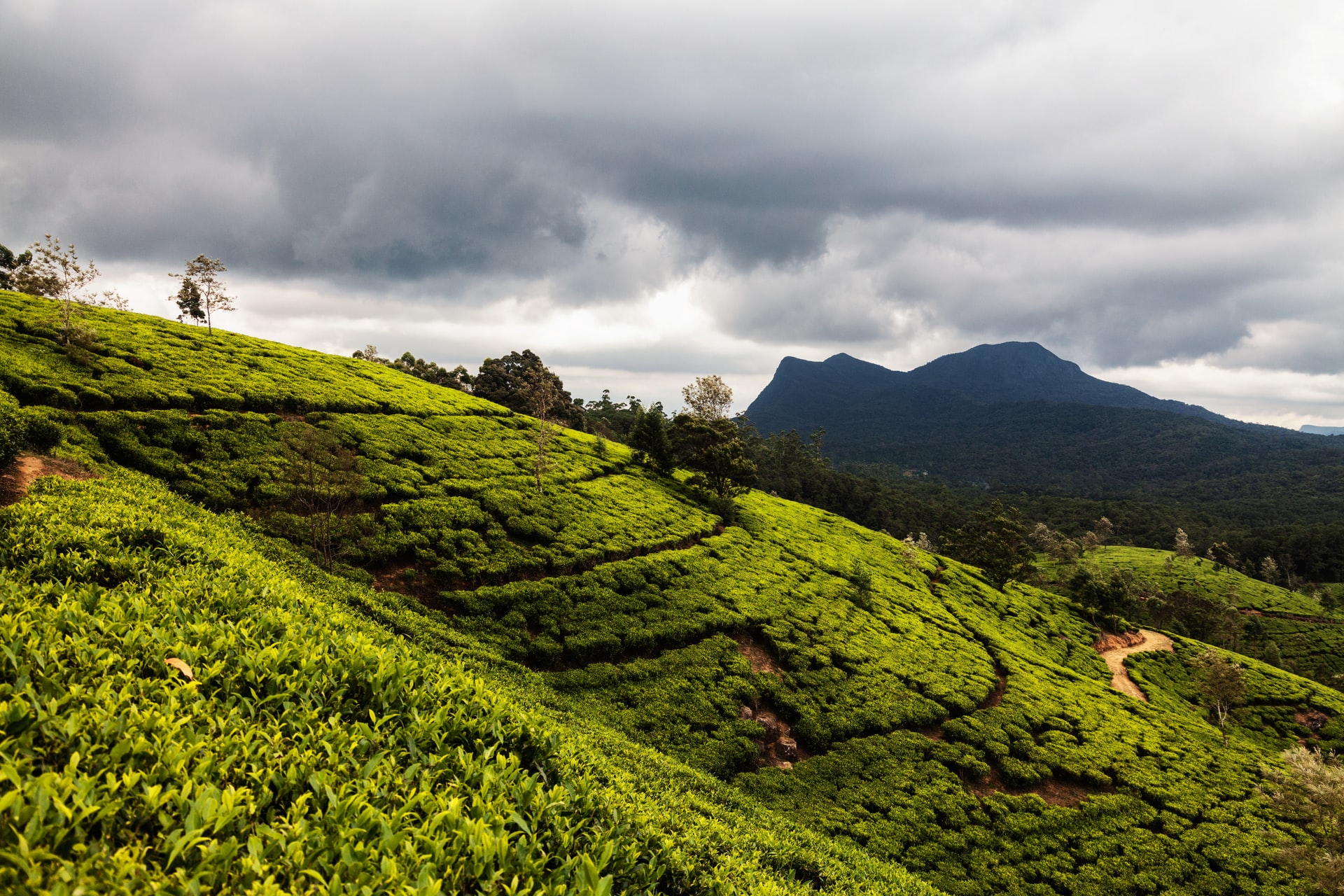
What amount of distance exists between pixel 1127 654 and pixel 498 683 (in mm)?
53031

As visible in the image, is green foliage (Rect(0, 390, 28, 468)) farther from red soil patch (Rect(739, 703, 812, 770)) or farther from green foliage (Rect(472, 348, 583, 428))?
green foliage (Rect(472, 348, 583, 428))

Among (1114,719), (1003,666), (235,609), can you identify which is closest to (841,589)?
(1003,666)

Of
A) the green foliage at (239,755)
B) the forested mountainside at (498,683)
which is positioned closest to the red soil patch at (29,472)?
the forested mountainside at (498,683)

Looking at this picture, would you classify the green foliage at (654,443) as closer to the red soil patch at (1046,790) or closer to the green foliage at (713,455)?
the green foliage at (713,455)

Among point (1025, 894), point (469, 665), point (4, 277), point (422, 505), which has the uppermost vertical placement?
point (4, 277)

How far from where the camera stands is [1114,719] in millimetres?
26672

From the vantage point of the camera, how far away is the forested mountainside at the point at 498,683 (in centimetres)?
410

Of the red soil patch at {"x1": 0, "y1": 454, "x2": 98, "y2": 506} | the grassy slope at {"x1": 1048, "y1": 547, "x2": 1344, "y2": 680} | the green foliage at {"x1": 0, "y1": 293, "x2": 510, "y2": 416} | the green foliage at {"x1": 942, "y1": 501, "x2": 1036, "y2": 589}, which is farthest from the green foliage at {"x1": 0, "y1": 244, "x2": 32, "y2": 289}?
the grassy slope at {"x1": 1048, "y1": 547, "x2": 1344, "y2": 680}

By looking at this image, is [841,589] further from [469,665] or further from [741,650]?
[469,665]

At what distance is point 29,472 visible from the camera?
1322 cm

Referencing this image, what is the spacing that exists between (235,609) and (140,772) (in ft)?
13.3

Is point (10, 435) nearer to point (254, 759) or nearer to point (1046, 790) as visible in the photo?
point (254, 759)

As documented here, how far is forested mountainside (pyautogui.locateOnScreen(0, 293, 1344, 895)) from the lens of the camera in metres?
4.10

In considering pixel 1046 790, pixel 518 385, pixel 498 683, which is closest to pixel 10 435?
pixel 498 683
